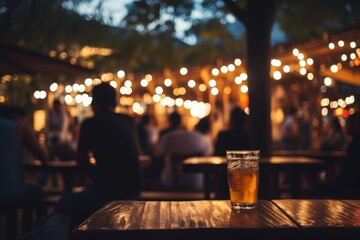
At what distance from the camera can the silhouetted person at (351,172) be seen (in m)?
4.98

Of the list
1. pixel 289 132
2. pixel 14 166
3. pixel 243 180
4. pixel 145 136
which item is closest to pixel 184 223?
pixel 243 180

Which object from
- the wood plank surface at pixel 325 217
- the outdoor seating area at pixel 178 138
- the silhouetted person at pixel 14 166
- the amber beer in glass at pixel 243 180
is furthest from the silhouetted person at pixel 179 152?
the amber beer in glass at pixel 243 180

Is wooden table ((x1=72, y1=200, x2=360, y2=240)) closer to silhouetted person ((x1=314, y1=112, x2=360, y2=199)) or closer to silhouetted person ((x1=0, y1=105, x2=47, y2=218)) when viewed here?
silhouetted person ((x1=0, y1=105, x2=47, y2=218))

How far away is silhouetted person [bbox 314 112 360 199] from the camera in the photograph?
196 inches

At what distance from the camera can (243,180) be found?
2223 millimetres

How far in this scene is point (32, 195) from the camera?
4.79 meters

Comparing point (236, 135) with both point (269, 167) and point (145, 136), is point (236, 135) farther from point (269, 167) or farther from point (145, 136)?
point (145, 136)

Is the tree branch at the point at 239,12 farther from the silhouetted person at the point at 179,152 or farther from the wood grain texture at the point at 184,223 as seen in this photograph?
the wood grain texture at the point at 184,223

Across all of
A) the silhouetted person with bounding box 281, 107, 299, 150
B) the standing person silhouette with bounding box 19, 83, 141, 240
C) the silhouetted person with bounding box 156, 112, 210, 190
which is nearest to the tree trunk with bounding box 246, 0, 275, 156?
the silhouetted person with bounding box 156, 112, 210, 190

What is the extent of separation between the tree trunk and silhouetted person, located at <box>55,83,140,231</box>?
161 centimetres

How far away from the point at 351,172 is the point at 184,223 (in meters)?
3.55

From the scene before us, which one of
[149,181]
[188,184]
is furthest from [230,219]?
[149,181]

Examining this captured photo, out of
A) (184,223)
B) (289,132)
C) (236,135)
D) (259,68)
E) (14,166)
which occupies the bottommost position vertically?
(184,223)

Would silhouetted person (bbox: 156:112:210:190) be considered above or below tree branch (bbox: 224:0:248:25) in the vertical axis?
below
